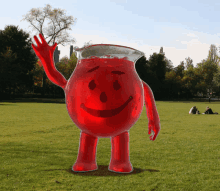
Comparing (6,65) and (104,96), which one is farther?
(6,65)

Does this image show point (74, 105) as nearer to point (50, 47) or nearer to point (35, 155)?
point (50, 47)

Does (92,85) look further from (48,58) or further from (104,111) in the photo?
(48,58)

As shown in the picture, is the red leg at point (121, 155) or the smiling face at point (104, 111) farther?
the red leg at point (121, 155)

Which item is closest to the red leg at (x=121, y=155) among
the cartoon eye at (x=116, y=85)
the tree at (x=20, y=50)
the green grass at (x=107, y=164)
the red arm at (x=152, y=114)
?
the green grass at (x=107, y=164)

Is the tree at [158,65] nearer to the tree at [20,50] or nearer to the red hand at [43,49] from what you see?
the tree at [20,50]

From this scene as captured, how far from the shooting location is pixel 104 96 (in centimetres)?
387

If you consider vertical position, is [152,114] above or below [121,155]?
above

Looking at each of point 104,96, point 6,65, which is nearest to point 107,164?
point 104,96

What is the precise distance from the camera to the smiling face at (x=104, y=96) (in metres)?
3.90

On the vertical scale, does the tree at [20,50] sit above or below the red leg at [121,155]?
above

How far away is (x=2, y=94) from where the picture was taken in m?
37.1

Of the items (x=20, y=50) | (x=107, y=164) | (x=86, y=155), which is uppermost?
(x=20, y=50)

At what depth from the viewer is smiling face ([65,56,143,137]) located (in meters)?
3.90

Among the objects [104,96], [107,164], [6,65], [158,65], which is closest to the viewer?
[104,96]
